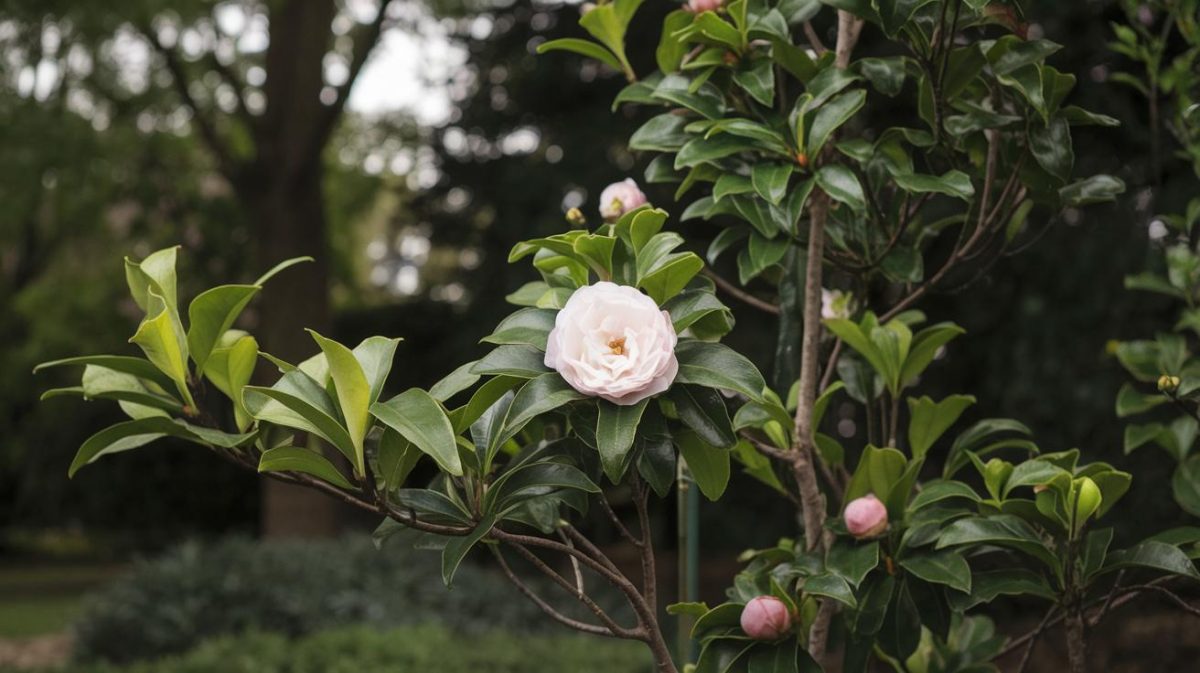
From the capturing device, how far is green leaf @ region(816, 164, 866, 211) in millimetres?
1311

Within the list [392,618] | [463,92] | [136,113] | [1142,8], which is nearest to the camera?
[1142,8]

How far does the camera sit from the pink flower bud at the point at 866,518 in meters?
1.33

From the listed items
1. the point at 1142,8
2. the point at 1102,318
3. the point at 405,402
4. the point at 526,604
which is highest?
the point at 1142,8

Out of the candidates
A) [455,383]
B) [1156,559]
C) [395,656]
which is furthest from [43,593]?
[1156,559]

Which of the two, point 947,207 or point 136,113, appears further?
point 136,113

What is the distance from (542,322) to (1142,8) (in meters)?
1.66

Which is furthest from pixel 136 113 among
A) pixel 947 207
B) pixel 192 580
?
pixel 947 207

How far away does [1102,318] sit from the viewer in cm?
386

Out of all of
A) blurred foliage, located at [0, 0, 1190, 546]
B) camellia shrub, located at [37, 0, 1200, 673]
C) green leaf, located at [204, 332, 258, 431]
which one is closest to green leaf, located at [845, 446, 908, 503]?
camellia shrub, located at [37, 0, 1200, 673]

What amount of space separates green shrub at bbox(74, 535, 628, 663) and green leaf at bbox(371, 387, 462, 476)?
393 centimetres

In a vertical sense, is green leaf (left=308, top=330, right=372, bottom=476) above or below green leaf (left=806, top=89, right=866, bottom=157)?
below

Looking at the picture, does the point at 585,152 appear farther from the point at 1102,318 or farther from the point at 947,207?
the point at 1102,318

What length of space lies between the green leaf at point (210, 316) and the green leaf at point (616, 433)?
0.37 metres

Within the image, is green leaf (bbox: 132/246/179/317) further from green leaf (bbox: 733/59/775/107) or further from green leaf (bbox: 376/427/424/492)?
green leaf (bbox: 733/59/775/107)
